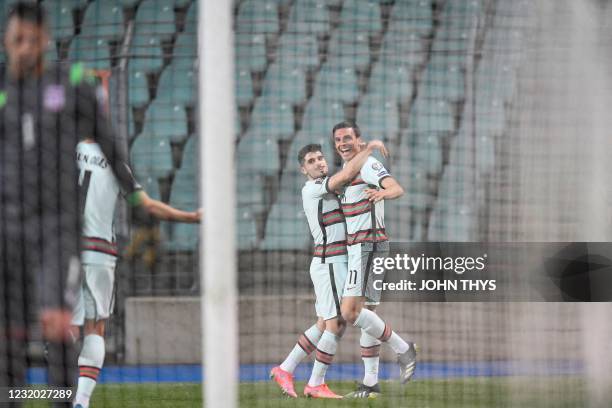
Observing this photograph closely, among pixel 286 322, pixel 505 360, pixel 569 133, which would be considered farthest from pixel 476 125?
pixel 286 322

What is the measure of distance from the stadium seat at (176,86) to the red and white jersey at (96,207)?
2.82 feet

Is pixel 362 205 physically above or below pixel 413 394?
above

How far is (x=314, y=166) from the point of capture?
494 cm

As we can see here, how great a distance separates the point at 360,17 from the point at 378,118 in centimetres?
74

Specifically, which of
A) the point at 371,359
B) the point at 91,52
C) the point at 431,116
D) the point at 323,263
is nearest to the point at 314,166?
the point at 323,263

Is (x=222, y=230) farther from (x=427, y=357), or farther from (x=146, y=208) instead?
(x=427, y=357)

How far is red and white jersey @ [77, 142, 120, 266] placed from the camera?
4.39 m

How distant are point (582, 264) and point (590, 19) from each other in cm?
109

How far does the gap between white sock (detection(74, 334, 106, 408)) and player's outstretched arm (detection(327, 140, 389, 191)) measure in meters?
1.42

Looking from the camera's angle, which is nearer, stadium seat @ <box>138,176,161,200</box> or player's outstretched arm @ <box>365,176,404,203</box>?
player's outstretched arm @ <box>365,176,404,203</box>

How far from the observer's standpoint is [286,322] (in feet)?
18.5

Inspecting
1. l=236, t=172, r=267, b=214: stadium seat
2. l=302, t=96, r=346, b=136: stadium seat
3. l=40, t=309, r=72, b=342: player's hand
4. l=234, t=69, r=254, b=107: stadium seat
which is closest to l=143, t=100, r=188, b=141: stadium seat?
l=236, t=172, r=267, b=214: stadium seat

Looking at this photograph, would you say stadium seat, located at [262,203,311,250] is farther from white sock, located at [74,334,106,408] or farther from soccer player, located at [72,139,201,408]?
white sock, located at [74,334,106,408]

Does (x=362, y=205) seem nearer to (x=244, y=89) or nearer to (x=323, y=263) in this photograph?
(x=323, y=263)
